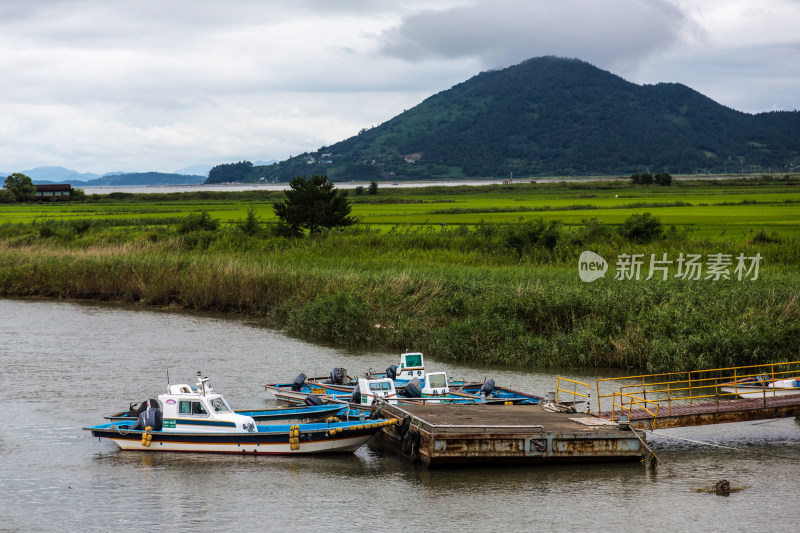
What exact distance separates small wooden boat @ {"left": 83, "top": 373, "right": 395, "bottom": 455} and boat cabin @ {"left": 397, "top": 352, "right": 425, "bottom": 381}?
201 inches

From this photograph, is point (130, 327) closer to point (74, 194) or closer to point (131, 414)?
point (131, 414)

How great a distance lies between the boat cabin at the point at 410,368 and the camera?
3100 centimetres

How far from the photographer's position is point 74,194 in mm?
148750

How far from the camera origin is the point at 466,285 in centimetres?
4350

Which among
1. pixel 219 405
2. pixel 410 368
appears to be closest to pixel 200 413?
pixel 219 405

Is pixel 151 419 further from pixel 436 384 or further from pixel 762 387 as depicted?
pixel 762 387

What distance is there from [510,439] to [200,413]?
964 centimetres

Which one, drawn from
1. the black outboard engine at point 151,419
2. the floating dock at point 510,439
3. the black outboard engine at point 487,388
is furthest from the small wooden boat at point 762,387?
the black outboard engine at point 151,419

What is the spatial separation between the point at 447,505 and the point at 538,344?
16581 mm

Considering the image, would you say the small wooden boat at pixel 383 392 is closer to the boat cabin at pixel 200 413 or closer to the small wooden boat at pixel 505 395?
the small wooden boat at pixel 505 395

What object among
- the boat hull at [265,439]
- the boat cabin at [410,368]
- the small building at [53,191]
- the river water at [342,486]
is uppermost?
the small building at [53,191]

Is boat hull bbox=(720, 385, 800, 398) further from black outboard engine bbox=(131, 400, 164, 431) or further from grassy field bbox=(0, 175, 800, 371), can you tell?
black outboard engine bbox=(131, 400, 164, 431)

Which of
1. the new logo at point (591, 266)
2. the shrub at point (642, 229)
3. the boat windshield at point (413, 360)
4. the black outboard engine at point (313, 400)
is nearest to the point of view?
the black outboard engine at point (313, 400)

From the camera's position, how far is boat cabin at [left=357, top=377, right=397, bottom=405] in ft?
94.3
